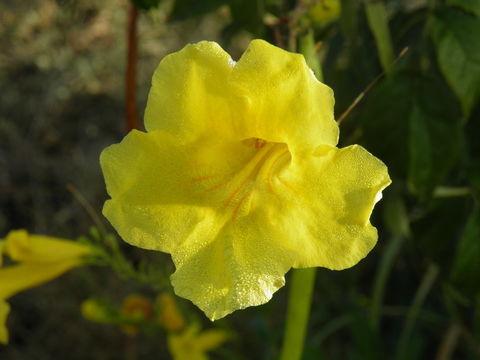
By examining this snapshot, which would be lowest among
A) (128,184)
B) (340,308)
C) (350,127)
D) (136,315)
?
(340,308)

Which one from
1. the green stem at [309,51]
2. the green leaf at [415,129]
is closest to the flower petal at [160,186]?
the green stem at [309,51]

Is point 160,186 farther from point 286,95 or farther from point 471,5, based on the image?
point 471,5

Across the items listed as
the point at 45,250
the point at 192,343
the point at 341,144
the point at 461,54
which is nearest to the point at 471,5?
the point at 461,54

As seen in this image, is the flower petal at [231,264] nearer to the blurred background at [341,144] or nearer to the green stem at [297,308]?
the green stem at [297,308]

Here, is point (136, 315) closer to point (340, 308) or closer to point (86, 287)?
point (340, 308)

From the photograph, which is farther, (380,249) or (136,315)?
(380,249)

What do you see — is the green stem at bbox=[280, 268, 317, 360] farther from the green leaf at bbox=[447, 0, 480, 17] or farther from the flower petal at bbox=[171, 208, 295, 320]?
the green leaf at bbox=[447, 0, 480, 17]

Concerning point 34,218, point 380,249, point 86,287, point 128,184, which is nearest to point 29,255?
point 128,184
